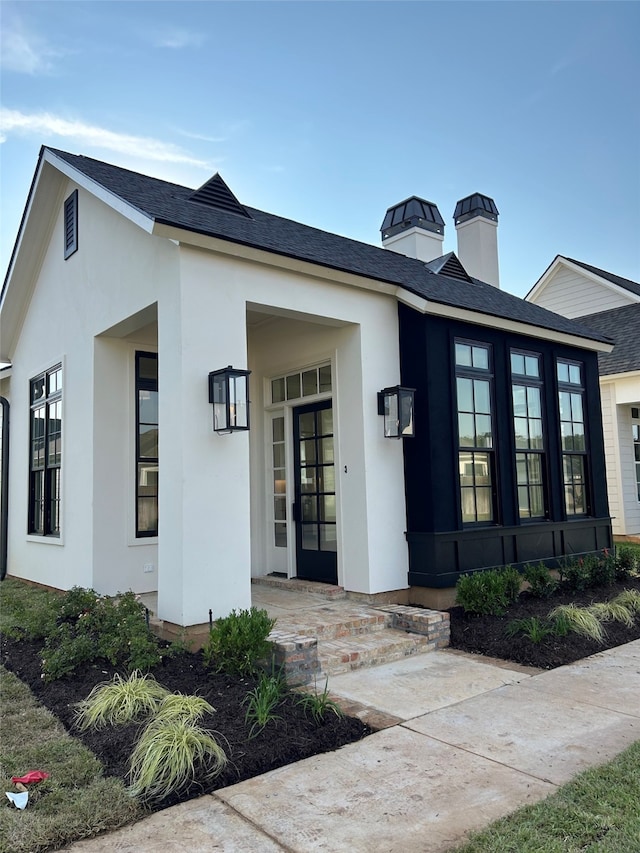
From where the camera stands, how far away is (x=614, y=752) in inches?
136

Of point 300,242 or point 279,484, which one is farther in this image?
point 279,484

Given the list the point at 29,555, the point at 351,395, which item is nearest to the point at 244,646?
the point at 351,395

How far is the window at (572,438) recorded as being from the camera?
8.81 meters

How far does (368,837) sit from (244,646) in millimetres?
1989

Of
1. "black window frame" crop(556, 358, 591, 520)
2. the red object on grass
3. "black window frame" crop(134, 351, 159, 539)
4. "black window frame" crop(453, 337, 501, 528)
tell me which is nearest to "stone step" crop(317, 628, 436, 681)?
"black window frame" crop(453, 337, 501, 528)

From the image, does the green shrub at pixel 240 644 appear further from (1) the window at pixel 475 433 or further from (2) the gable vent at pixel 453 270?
(2) the gable vent at pixel 453 270

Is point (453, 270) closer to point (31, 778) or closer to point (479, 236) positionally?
point (479, 236)

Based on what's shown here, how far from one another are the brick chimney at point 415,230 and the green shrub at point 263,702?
352 inches

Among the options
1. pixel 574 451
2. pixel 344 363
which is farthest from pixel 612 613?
pixel 344 363

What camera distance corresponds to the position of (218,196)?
23.8 ft

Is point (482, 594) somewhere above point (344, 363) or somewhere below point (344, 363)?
below

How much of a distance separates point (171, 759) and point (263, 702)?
797mm

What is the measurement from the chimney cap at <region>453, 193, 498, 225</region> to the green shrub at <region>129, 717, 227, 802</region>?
38.2 feet

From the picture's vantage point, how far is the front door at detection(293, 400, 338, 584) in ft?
24.1
